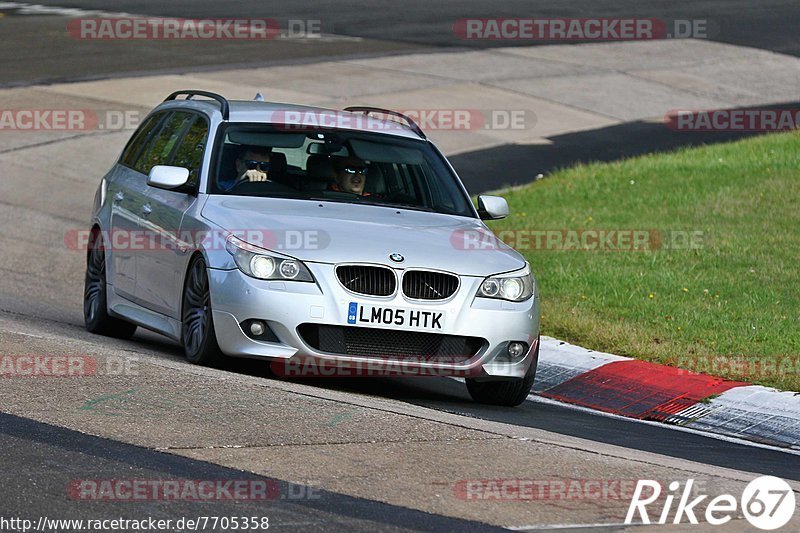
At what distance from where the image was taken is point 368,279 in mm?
8758

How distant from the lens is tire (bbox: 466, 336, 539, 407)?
939cm

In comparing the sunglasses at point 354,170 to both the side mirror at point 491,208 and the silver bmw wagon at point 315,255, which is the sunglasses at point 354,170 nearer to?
the silver bmw wagon at point 315,255

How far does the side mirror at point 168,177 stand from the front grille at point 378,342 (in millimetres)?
1483

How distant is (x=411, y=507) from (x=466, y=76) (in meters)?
21.1

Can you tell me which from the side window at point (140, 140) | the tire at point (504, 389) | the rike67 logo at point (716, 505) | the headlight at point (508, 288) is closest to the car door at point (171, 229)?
the side window at point (140, 140)

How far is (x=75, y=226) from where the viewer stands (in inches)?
659

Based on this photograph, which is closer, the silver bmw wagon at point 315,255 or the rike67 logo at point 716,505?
the rike67 logo at point 716,505

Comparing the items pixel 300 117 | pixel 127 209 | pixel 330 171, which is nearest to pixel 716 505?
pixel 330 171

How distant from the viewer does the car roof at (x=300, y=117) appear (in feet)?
33.5

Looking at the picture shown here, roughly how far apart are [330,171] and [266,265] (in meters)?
1.39

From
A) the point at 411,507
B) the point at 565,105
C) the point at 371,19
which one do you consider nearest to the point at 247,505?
the point at 411,507

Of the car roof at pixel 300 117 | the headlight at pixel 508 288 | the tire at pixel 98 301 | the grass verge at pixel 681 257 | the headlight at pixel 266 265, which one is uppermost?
the car roof at pixel 300 117

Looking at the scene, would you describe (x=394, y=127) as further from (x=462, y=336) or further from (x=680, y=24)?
(x=680, y=24)

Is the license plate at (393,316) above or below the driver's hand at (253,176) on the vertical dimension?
below
